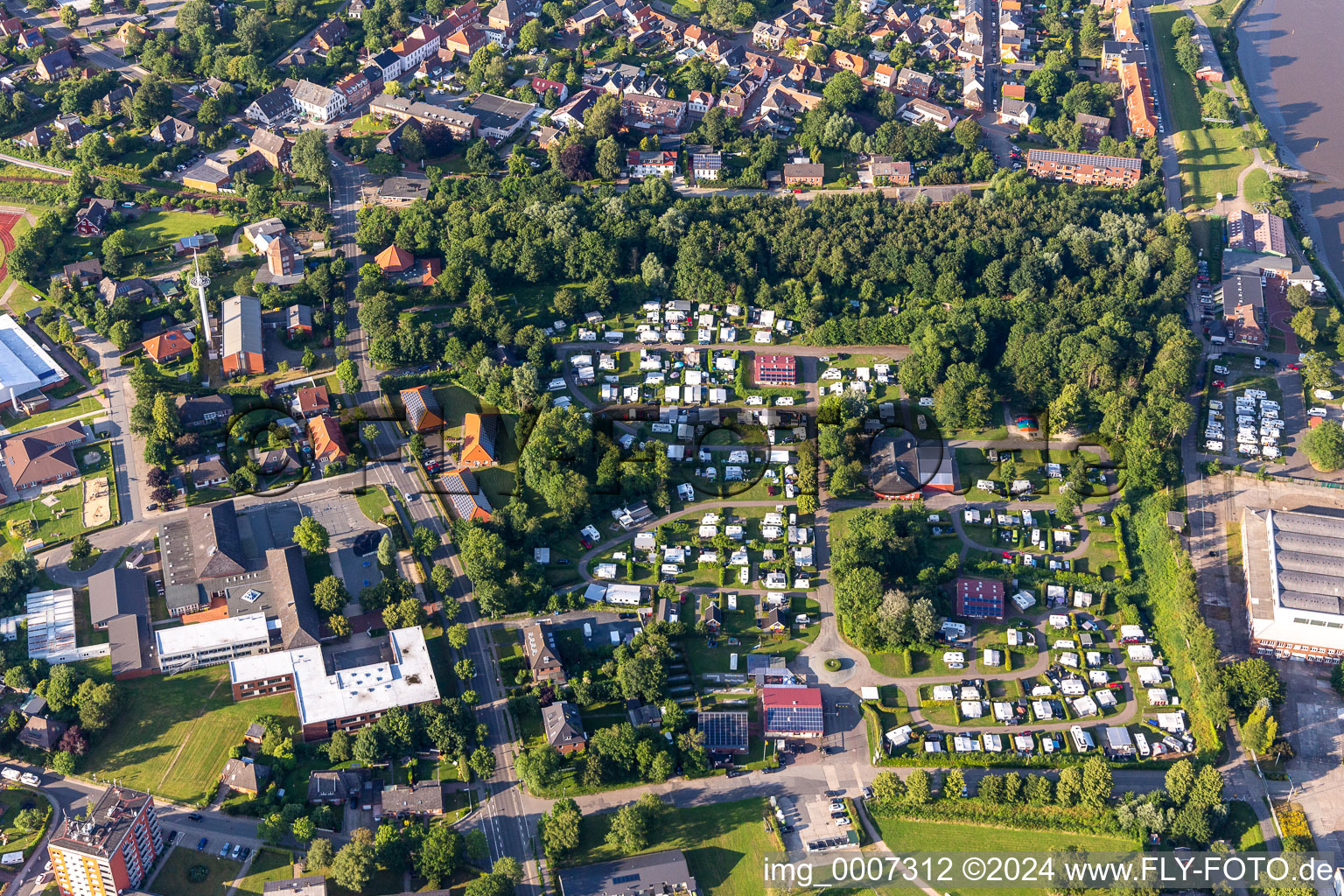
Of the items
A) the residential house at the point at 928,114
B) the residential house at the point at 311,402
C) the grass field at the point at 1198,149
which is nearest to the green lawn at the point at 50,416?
the residential house at the point at 311,402

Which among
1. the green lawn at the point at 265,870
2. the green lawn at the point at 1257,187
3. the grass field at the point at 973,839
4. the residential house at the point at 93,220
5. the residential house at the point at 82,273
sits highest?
the residential house at the point at 93,220

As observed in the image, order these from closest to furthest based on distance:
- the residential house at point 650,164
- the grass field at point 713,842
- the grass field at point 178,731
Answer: the grass field at point 713,842 < the grass field at point 178,731 < the residential house at point 650,164

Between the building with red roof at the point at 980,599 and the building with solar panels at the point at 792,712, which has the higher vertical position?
the building with red roof at the point at 980,599

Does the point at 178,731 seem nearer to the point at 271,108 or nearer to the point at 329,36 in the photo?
the point at 271,108

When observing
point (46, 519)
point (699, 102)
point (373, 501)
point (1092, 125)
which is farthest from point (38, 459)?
point (1092, 125)

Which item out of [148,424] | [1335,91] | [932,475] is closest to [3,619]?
[148,424]

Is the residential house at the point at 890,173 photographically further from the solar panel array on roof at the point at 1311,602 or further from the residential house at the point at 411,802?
the residential house at the point at 411,802

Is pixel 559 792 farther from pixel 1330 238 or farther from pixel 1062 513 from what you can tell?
pixel 1330 238
